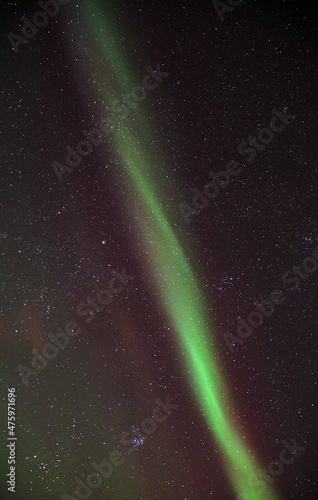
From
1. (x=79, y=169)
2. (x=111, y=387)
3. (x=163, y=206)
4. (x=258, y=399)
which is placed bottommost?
(x=258, y=399)

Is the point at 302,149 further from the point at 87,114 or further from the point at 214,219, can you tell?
the point at 87,114

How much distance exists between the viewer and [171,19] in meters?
0.68

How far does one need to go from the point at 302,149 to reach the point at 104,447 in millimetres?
491

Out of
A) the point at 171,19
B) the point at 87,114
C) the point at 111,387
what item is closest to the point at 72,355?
the point at 111,387

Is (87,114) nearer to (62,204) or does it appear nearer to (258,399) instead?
(62,204)

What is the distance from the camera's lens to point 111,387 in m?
0.68

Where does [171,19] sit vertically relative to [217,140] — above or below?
above

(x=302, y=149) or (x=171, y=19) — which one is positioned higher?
(x=171, y=19)

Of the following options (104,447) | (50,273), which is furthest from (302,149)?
(104,447)

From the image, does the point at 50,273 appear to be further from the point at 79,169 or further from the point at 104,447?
the point at 104,447

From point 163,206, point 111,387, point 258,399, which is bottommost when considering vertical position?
point 258,399

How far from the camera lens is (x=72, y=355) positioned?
0.68 meters

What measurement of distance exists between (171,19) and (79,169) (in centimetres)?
24

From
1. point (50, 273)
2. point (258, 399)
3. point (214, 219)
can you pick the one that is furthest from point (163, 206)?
point (258, 399)
